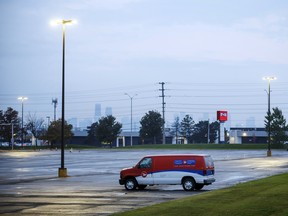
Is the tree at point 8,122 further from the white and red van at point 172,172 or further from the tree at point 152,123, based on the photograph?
the white and red van at point 172,172

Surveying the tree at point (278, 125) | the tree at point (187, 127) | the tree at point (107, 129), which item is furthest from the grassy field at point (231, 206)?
the tree at point (187, 127)

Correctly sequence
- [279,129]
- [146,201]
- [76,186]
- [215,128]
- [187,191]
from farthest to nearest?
[215,128]
[279,129]
[76,186]
[187,191]
[146,201]

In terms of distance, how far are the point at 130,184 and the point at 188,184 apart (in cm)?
274

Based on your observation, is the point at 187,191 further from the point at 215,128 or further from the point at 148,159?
the point at 215,128

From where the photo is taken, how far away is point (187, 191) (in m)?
25.1

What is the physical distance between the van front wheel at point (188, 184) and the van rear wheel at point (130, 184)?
234 cm

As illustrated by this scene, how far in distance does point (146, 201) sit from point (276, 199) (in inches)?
217

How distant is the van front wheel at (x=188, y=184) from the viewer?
1005 inches

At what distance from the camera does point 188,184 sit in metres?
25.6

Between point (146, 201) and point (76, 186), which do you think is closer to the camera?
point (146, 201)

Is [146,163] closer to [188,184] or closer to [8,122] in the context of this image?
[188,184]

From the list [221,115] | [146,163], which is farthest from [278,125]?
[146,163]

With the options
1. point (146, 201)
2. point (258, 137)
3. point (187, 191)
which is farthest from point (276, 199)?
point (258, 137)

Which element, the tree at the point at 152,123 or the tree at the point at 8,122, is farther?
the tree at the point at 152,123
